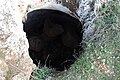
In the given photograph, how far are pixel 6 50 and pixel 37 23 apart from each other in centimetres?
298

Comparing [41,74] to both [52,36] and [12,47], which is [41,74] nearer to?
[12,47]

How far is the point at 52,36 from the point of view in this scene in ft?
21.1

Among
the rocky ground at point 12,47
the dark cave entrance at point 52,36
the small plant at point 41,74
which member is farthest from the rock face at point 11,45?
the dark cave entrance at point 52,36

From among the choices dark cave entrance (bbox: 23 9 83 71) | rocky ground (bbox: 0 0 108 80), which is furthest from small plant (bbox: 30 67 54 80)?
dark cave entrance (bbox: 23 9 83 71)

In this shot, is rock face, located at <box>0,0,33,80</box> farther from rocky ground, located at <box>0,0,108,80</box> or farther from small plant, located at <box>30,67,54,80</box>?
small plant, located at <box>30,67,54,80</box>

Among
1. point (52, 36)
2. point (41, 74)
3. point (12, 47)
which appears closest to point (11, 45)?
point (12, 47)

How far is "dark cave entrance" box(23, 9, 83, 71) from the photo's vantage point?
5858 millimetres

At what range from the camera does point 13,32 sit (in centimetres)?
347

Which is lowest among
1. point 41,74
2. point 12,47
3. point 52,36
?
point 52,36

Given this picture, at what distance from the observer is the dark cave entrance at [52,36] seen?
5858mm

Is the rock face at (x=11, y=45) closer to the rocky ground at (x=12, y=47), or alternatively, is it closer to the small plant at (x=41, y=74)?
the rocky ground at (x=12, y=47)

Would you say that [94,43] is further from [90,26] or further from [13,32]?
[13,32]

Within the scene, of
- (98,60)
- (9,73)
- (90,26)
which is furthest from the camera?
(90,26)

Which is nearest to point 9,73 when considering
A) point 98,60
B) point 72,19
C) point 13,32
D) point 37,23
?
point 13,32
